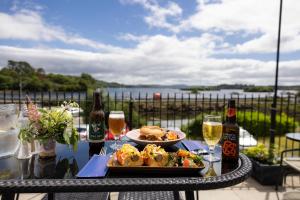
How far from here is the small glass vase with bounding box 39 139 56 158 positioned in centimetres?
131

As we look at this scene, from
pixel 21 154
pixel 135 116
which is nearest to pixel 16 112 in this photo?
pixel 21 154

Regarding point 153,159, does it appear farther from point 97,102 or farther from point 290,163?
point 290,163

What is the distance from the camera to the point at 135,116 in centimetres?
777

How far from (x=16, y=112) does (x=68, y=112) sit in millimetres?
358

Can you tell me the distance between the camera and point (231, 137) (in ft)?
4.11

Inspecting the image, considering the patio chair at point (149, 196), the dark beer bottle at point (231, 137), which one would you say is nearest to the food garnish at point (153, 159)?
the dark beer bottle at point (231, 137)

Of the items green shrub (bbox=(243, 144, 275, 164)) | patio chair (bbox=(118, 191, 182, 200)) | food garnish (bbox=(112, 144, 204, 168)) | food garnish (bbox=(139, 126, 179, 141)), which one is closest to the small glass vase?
food garnish (bbox=(112, 144, 204, 168))

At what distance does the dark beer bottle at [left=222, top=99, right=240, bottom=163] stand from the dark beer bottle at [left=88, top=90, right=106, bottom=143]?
730mm

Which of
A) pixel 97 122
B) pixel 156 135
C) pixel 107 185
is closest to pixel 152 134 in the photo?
pixel 156 135

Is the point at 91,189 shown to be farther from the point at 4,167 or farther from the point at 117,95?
the point at 117,95

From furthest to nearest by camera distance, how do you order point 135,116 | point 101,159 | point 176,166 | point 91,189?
point 135,116 < point 101,159 < point 176,166 < point 91,189

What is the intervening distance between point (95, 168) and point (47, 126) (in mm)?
347

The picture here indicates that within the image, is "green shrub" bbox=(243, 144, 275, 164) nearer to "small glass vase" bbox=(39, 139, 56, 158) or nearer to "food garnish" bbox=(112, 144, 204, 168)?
"food garnish" bbox=(112, 144, 204, 168)

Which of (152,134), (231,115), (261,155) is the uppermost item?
(231,115)
